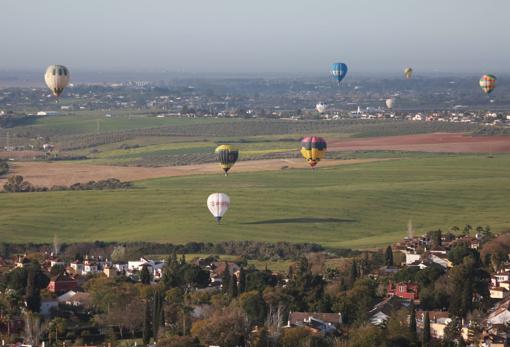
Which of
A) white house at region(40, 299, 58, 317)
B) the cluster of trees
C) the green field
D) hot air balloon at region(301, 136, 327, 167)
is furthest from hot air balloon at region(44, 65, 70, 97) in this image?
white house at region(40, 299, 58, 317)

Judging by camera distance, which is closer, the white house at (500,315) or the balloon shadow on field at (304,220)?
the white house at (500,315)

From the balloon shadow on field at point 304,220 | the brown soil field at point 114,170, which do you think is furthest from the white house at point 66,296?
the brown soil field at point 114,170

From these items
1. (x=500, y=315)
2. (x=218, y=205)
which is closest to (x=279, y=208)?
(x=218, y=205)

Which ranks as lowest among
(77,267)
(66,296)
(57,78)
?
(77,267)

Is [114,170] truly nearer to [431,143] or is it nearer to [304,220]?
[304,220]

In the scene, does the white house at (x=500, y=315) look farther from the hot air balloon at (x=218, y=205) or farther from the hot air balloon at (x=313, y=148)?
the hot air balloon at (x=313, y=148)

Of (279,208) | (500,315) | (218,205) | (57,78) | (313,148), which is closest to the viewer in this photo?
(500,315)
